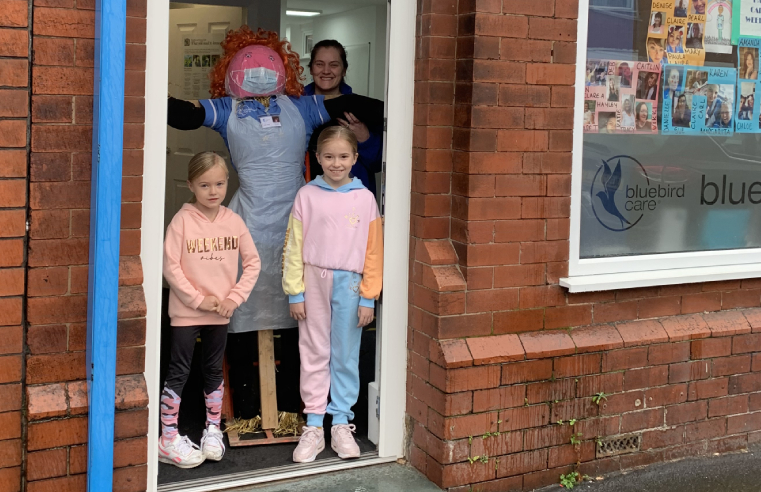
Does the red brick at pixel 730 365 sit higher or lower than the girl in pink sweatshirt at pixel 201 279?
lower

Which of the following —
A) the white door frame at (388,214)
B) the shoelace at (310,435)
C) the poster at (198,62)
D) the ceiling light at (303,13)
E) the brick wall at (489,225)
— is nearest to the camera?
the white door frame at (388,214)

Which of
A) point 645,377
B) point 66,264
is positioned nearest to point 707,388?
point 645,377

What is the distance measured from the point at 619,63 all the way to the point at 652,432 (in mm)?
1892

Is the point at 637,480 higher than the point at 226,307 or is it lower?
lower

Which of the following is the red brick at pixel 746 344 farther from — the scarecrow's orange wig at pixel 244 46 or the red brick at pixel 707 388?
the scarecrow's orange wig at pixel 244 46

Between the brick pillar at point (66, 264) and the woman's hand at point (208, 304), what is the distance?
63 cm

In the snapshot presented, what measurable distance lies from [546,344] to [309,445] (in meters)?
1.25

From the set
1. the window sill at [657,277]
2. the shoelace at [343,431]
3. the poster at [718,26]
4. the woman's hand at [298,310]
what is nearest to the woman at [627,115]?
the poster at [718,26]

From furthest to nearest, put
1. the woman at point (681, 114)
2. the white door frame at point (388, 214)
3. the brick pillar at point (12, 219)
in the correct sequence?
the woman at point (681, 114) < the white door frame at point (388, 214) < the brick pillar at point (12, 219)

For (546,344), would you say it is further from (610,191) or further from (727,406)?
(727,406)

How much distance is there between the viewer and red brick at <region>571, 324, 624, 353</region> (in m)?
4.43

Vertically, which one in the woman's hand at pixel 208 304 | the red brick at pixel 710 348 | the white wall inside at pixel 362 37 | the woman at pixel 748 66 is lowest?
the red brick at pixel 710 348

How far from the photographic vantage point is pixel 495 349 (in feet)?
13.9

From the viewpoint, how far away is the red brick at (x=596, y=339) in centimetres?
443
